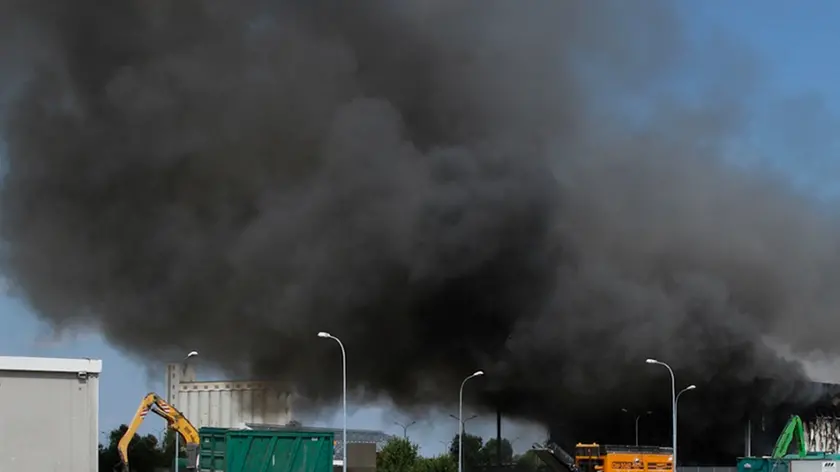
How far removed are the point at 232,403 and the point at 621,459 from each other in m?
15.9

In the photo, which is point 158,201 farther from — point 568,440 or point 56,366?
point 56,366

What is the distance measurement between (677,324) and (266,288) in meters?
20.6

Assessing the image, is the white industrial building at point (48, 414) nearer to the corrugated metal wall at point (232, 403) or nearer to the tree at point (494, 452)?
the corrugated metal wall at point (232, 403)

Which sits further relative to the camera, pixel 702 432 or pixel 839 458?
pixel 702 432

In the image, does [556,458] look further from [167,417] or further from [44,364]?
[44,364]

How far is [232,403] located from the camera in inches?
1572

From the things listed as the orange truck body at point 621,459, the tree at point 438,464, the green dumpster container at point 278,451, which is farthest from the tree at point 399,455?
the green dumpster container at point 278,451

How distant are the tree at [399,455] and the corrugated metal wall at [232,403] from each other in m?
29.2

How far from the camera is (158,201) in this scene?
138ft

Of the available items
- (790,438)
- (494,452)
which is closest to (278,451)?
(790,438)

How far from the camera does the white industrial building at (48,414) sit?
13.6m

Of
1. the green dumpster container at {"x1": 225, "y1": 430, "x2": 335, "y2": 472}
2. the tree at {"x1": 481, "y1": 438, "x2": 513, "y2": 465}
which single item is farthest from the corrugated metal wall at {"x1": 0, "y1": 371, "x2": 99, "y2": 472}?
the tree at {"x1": 481, "y1": 438, "x2": 513, "y2": 465}

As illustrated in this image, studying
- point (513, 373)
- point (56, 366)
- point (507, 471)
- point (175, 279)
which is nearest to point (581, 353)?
point (513, 373)

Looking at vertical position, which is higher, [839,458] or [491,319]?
[491,319]
